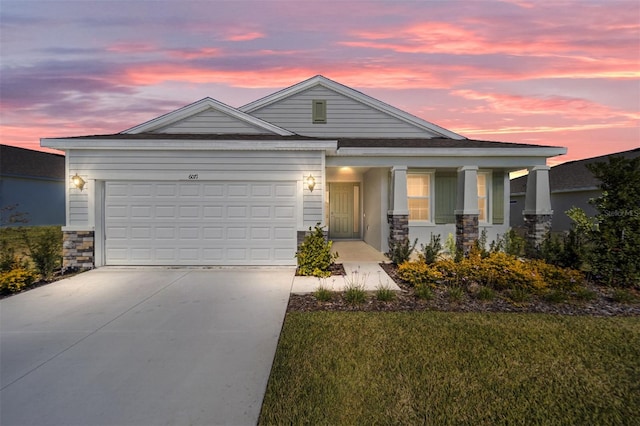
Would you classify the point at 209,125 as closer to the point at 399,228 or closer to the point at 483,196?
the point at 399,228

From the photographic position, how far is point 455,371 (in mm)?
3410

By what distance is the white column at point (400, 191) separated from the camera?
9898 millimetres

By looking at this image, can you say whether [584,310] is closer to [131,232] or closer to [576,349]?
[576,349]

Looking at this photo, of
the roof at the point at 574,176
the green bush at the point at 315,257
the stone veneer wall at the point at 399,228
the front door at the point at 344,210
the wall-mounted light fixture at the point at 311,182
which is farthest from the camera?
the roof at the point at 574,176

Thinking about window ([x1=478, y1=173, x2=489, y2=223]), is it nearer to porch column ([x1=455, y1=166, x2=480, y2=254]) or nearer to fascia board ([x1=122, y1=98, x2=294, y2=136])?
porch column ([x1=455, y1=166, x2=480, y2=254])

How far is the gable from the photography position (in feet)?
41.5

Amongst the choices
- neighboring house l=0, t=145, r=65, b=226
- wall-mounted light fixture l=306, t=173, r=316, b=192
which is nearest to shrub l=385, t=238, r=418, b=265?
wall-mounted light fixture l=306, t=173, r=316, b=192

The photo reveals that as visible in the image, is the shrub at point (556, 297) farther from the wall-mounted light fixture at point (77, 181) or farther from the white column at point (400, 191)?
the wall-mounted light fixture at point (77, 181)

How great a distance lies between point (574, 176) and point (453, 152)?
1595cm

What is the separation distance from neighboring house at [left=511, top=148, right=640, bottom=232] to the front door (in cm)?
1173

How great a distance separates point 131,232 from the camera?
8844 millimetres

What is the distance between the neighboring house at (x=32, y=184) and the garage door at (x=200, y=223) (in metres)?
14.8

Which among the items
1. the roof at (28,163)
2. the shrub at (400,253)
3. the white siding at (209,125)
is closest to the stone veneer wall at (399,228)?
the shrub at (400,253)

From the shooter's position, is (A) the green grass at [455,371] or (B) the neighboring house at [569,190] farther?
(B) the neighboring house at [569,190]
